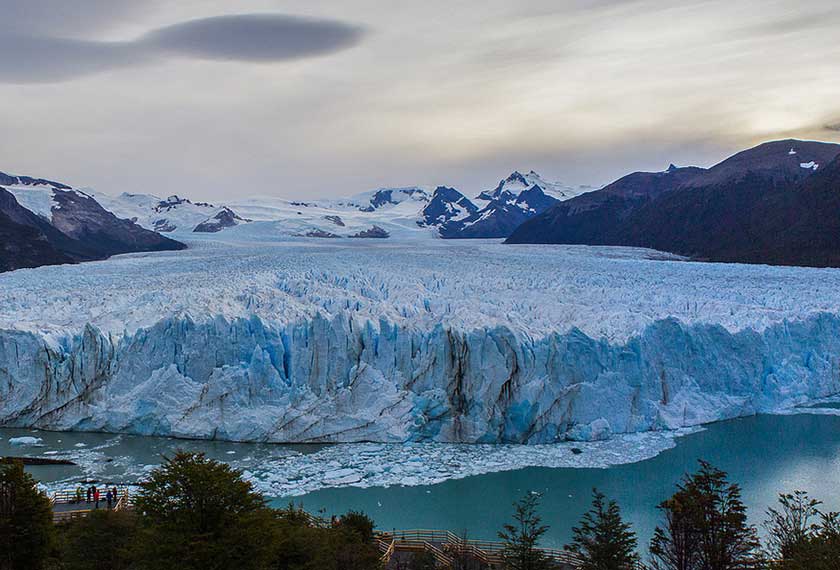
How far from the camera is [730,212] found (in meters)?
54.5

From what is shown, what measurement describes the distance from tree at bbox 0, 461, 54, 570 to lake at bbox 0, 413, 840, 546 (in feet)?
15.4

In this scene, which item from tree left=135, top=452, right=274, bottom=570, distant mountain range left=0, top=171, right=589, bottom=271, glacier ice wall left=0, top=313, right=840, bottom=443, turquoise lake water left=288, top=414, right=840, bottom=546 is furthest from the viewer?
distant mountain range left=0, top=171, right=589, bottom=271

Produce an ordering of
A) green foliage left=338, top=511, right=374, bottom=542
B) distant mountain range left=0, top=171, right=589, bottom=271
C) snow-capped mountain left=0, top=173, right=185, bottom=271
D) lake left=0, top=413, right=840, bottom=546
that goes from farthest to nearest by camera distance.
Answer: snow-capped mountain left=0, top=173, right=185, bottom=271 < distant mountain range left=0, top=171, right=589, bottom=271 < lake left=0, top=413, right=840, bottom=546 < green foliage left=338, top=511, right=374, bottom=542

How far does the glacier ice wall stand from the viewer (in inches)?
615

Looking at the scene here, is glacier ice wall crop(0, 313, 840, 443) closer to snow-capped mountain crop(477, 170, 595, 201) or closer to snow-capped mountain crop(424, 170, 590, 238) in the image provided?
snow-capped mountain crop(424, 170, 590, 238)

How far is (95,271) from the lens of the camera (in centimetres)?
3031

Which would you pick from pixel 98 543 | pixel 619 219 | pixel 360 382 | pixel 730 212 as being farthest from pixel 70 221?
pixel 98 543

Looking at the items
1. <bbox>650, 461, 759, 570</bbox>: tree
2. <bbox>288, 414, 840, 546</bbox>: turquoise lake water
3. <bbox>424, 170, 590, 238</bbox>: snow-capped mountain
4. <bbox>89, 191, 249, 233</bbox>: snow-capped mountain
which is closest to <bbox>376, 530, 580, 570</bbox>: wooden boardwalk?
<bbox>288, 414, 840, 546</bbox>: turquoise lake water

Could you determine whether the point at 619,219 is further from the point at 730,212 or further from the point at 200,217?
A: the point at 200,217

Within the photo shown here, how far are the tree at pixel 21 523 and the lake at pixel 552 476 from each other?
4706 mm

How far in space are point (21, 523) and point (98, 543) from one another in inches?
33.5

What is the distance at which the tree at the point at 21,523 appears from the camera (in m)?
7.93

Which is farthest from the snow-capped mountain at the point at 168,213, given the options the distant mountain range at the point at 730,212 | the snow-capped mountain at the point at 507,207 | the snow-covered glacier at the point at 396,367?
the snow-covered glacier at the point at 396,367

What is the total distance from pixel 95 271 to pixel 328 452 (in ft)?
65.3
